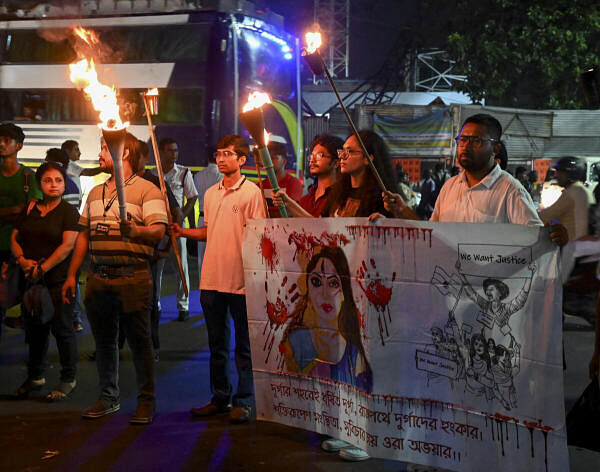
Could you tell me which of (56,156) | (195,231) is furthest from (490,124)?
(56,156)

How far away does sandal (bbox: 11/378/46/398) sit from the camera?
5.99 meters

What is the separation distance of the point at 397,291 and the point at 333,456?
4.16ft

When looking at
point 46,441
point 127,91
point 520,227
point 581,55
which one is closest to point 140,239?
point 46,441

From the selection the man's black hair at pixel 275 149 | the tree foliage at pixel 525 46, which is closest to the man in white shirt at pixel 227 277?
the man's black hair at pixel 275 149

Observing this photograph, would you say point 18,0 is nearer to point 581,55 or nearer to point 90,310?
point 90,310

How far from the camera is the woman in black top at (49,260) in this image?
5965 millimetres

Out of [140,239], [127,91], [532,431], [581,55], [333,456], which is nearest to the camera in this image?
[532,431]

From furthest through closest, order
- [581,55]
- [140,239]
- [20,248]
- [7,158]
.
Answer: [581,55], [7,158], [20,248], [140,239]

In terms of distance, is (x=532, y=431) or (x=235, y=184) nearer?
(x=532, y=431)

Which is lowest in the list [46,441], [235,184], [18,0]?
[46,441]

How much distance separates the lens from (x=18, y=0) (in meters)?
12.9

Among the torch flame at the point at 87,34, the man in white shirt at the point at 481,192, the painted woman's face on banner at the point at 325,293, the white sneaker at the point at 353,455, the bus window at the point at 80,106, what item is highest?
the torch flame at the point at 87,34

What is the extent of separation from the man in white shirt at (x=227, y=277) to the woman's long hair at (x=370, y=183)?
0.64 metres

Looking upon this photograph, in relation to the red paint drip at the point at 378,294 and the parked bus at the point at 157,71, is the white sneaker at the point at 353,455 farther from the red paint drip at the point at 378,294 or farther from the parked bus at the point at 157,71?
the parked bus at the point at 157,71
